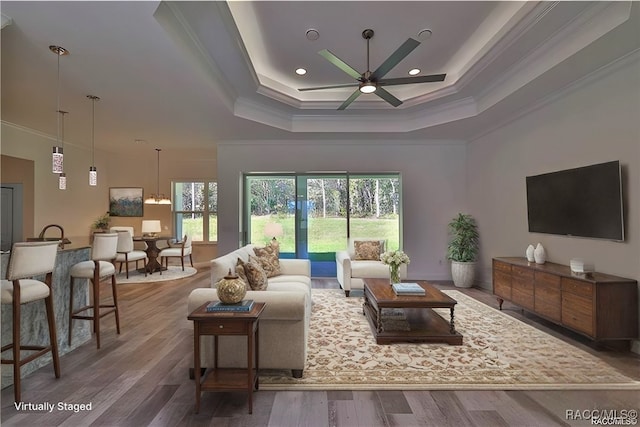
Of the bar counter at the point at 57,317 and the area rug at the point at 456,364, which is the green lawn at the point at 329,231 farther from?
the bar counter at the point at 57,317

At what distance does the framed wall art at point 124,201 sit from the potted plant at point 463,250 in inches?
329

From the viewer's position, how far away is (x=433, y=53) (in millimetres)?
3844

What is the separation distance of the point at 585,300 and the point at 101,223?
982 cm

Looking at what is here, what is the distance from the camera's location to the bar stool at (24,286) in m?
2.16

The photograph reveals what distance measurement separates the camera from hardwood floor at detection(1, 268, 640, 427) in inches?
77.3

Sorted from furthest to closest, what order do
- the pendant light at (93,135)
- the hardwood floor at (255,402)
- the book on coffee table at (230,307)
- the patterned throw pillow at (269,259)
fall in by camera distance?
the patterned throw pillow at (269,259) < the pendant light at (93,135) < the book on coffee table at (230,307) < the hardwood floor at (255,402)

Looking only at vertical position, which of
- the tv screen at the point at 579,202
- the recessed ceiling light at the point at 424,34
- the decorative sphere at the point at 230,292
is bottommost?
the decorative sphere at the point at 230,292

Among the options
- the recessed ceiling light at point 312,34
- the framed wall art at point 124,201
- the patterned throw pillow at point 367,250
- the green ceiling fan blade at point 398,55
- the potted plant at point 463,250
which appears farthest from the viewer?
the framed wall art at point 124,201

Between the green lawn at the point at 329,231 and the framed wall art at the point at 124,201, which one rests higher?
the framed wall art at the point at 124,201

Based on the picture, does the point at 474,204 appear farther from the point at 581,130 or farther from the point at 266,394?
the point at 266,394

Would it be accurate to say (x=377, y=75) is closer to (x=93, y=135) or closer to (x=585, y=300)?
(x=585, y=300)

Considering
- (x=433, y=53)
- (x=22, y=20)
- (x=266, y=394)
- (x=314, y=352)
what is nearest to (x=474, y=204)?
(x=433, y=53)

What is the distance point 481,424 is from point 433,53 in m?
4.03

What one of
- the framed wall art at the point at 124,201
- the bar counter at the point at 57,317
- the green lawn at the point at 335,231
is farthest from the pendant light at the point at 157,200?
the bar counter at the point at 57,317
